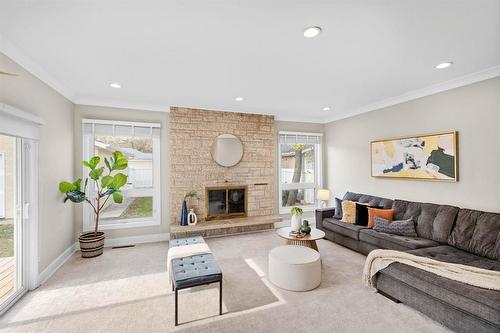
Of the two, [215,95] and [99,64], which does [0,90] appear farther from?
[215,95]

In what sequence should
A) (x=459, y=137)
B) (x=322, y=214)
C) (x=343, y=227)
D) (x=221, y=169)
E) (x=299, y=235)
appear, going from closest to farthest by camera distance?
(x=459, y=137) < (x=299, y=235) < (x=343, y=227) < (x=322, y=214) < (x=221, y=169)

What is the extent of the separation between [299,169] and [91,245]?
15.3 feet

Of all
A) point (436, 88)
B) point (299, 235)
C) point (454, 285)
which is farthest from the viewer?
point (436, 88)

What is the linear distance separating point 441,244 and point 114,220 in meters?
5.40

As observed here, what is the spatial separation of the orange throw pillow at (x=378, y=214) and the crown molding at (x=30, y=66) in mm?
5178

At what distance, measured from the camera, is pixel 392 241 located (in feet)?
10.6

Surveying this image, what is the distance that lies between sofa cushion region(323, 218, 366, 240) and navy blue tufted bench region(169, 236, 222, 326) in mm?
2504

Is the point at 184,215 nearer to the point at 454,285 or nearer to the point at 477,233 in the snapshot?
the point at 454,285

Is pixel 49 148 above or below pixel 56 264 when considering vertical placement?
above

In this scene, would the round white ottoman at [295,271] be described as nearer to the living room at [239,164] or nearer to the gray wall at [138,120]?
the living room at [239,164]

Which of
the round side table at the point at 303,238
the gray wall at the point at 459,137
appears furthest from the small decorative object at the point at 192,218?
the gray wall at the point at 459,137

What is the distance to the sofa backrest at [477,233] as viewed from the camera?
2646 millimetres

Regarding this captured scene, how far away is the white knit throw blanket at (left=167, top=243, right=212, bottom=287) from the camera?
107 inches

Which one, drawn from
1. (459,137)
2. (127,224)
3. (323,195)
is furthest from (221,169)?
(459,137)
